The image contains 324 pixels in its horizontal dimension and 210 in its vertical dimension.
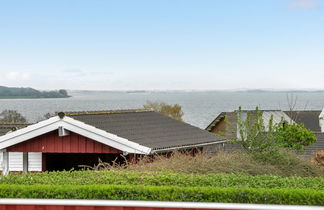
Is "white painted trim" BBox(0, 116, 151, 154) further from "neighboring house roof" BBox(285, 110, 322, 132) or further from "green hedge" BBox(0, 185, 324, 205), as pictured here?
→ "neighboring house roof" BBox(285, 110, 322, 132)

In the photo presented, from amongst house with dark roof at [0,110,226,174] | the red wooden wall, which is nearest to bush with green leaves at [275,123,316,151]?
house with dark roof at [0,110,226,174]

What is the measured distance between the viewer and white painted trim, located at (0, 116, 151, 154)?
53.2ft

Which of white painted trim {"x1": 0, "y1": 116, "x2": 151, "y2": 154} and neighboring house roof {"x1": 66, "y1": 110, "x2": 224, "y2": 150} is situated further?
neighboring house roof {"x1": 66, "y1": 110, "x2": 224, "y2": 150}

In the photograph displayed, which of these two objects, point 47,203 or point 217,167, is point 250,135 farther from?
point 47,203

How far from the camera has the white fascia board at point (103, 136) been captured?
52.9 feet

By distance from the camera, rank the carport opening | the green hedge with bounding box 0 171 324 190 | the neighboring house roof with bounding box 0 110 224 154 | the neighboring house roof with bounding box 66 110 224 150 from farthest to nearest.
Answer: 1. the carport opening
2. the neighboring house roof with bounding box 66 110 224 150
3. the neighboring house roof with bounding box 0 110 224 154
4. the green hedge with bounding box 0 171 324 190

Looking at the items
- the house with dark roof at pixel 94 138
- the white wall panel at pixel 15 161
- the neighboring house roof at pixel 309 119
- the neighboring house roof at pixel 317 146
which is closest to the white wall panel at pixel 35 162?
the white wall panel at pixel 15 161

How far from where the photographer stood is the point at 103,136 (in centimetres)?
1652

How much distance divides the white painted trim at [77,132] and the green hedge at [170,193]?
5.22 meters

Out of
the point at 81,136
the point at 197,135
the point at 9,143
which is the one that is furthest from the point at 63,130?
the point at 197,135

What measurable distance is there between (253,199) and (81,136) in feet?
24.9

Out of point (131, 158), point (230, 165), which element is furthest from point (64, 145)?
point (230, 165)

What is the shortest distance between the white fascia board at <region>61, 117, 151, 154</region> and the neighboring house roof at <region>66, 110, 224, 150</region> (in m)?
0.43

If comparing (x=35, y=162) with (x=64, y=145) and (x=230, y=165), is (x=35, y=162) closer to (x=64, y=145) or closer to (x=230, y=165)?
(x=64, y=145)
